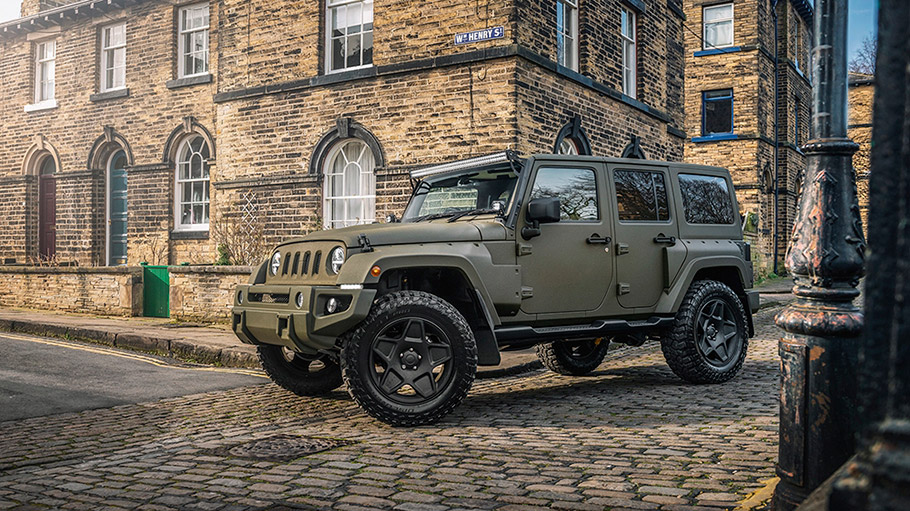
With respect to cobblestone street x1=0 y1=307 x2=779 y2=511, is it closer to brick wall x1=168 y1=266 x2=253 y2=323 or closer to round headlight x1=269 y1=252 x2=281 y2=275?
round headlight x1=269 y1=252 x2=281 y2=275

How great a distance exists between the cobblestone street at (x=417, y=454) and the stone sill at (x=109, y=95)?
1465cm

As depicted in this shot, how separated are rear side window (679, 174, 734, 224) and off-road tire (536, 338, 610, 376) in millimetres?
1583

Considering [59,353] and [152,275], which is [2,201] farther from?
[59,353]

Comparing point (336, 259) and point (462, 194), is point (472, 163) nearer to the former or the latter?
point (462, 194)

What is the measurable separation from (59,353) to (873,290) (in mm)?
10006

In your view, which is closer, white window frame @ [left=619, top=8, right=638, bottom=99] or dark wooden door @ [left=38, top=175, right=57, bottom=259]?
white window frame @ [left=619, top=8, right=638, bottom=99]

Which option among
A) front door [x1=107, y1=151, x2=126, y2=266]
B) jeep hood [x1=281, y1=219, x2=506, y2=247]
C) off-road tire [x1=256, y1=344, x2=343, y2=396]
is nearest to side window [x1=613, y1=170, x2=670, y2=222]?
jeep hood [x1=281, y1=219, x2=506, y2=247]

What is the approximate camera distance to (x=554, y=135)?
46.0 ft

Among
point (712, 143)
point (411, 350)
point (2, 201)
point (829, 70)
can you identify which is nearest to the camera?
point (829, 70)

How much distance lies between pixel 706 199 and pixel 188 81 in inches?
559

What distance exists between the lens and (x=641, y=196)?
292 inches

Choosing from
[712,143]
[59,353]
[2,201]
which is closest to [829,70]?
[59,353]

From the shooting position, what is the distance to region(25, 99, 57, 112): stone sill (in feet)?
69.2

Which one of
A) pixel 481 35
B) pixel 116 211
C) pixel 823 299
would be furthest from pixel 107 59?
pixel 823 299
